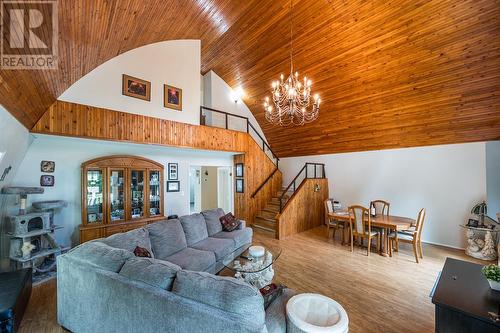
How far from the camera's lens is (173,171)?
5.84 meters

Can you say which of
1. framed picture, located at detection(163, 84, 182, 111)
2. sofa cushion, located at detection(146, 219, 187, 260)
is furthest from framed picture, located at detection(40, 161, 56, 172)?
sofa cushion, located at detection(146, 219, 187, 260)

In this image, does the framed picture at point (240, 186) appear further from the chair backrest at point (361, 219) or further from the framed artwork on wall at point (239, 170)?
the chair backrest at point (361, 219)

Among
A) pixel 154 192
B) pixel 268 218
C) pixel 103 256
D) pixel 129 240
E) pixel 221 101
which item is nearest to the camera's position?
pixel 103 256

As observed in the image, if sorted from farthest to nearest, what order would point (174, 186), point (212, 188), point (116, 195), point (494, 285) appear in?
point (212, 188) → point (174, 186) → point (116, 195) → point (494, 285)

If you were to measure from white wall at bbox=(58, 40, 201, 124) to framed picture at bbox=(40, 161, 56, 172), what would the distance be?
142cm

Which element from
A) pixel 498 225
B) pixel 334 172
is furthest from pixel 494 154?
pixel 334 172

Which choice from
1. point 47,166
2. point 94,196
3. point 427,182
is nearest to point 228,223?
point 94,196

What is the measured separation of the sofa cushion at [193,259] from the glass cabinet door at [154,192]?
232 centimetres

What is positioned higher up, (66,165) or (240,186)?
(66,165)

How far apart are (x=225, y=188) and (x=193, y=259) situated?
4.53 metres

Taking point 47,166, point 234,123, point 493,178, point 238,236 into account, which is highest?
point 234,123

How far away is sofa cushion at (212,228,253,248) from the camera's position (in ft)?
13.2

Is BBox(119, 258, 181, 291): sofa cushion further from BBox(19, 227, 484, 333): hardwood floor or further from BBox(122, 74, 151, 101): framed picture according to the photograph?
BBox(122, 74, 151, 101): framed picture

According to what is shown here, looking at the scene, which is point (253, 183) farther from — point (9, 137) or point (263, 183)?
point (9, 137)
